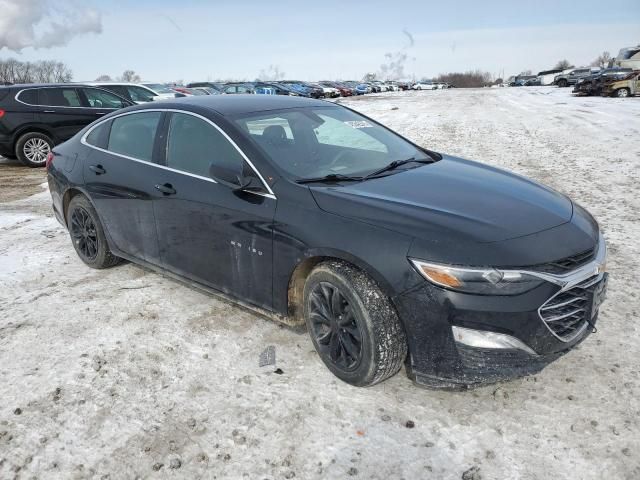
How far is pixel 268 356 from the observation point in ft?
11.0

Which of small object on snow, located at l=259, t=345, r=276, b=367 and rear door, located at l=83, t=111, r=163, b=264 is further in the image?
rear door, located at l=83, t=111, r=163, b=264

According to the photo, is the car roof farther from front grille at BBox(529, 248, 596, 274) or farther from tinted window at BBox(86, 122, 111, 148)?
front grille at BBox(529, 248, 596, 274)

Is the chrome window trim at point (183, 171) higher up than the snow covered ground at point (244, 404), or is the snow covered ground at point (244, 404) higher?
the chrome window trim at point (183, 171)

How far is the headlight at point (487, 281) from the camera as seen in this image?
2.51m

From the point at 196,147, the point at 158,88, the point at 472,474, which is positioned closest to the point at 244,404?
the point at 472,474

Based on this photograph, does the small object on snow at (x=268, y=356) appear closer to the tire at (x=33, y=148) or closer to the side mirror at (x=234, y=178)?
the side mirror at (x=234, y=178)

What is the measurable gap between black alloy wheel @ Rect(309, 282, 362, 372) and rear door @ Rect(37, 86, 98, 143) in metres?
10.0

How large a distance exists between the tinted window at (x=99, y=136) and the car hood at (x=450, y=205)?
8.12ft

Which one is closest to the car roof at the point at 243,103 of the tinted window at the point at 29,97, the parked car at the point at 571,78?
the tinted window at the point at 29,97

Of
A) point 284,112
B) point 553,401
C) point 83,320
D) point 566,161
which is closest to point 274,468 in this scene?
point 553,401

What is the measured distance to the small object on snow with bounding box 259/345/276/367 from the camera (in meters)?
3.29

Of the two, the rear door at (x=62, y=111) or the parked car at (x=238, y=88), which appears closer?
the rear door at (x=62, y=111)

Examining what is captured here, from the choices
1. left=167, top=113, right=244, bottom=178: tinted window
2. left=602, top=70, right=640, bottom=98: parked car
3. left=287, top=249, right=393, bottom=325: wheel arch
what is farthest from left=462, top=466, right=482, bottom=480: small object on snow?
left=602, top=70, right=640, bottom=98: parked car

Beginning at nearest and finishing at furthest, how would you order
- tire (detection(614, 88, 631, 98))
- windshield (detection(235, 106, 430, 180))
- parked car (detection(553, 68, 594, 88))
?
windshield (detection(235, 106, 430, 180)) < tire (detection(614, 88, 631, 98)) < parked car (detection(553, 68, 594, 88))
